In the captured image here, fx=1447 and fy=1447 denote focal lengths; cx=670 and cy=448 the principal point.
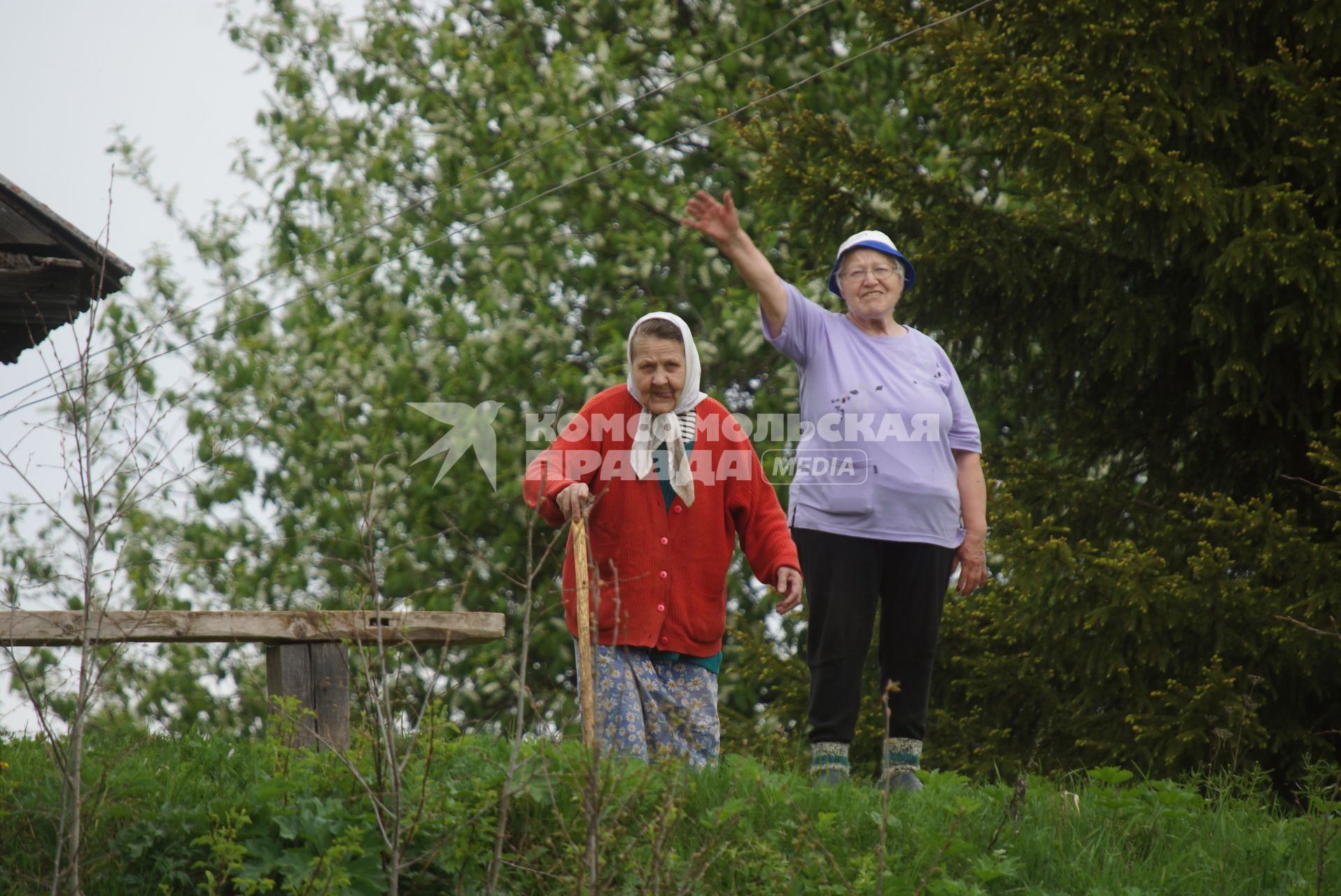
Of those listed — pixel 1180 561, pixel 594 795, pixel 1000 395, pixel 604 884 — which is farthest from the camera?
pixel 1000 395

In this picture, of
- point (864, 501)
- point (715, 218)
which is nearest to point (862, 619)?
point (864, 501)

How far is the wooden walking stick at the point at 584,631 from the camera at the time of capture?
3.38m

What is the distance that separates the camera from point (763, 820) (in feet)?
14.0

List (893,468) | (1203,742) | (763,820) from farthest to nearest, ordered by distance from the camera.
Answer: (1203,742), (893,468), (763,820)

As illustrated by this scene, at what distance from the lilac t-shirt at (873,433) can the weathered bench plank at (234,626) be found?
1193 mm

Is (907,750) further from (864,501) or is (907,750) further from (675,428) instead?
(675,428)

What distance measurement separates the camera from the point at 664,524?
4668 millimetres

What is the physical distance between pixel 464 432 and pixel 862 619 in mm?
6511

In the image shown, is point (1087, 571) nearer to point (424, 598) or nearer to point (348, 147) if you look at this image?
point (424, 598)

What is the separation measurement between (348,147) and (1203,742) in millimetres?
9146

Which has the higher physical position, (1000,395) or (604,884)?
(1000,395)

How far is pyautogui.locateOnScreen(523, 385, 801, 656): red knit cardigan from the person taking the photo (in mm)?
4562

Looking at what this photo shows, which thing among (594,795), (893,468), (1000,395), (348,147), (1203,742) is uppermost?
(348,147)

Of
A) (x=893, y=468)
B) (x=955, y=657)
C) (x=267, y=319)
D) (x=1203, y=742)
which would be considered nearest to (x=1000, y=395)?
(x=955, y=657)
